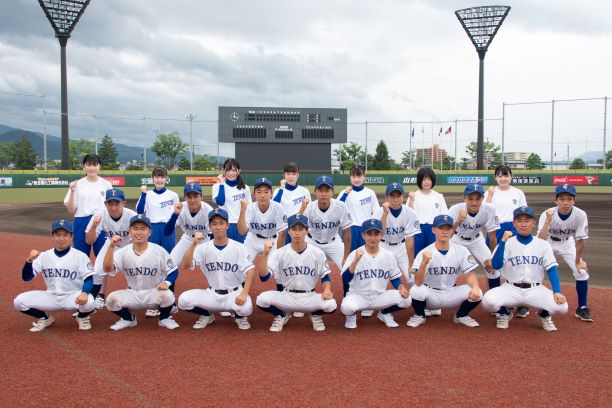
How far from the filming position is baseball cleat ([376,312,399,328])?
17.0 feet

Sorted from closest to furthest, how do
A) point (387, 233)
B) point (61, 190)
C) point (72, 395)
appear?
point (72, 395), point (387, 233), point (61, 190)

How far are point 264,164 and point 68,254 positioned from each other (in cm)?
4273

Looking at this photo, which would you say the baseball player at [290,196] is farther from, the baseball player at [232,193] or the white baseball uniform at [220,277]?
the white baseball uniform at [220,277]

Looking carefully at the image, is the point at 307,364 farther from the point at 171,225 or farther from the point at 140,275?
the point at 171,225

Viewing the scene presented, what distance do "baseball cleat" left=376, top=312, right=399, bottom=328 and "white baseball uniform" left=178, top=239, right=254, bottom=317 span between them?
1.51m

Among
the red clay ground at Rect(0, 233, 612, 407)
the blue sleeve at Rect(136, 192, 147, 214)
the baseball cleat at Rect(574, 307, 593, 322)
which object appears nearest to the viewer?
the red clay ground at Rect(0, 233, 612, 407)

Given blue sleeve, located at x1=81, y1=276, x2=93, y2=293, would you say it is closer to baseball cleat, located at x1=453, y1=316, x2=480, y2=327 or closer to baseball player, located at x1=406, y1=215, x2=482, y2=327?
baseball player, located at x1=406, y1=215, x2=482, y2=327

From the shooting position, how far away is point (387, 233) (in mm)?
6004

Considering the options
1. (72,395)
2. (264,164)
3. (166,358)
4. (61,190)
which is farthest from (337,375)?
(264,164)

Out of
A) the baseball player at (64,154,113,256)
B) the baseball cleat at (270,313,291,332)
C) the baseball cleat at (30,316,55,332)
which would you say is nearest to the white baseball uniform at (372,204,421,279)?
the baseball cleat at (270,313,291,332)

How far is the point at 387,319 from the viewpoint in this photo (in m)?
5.25

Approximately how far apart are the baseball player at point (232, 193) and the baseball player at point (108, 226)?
116 cm

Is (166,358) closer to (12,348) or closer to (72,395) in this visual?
(72,395)

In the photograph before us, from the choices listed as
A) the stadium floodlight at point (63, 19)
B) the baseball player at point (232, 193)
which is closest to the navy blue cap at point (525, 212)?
the baseball player at point (232, 193)
